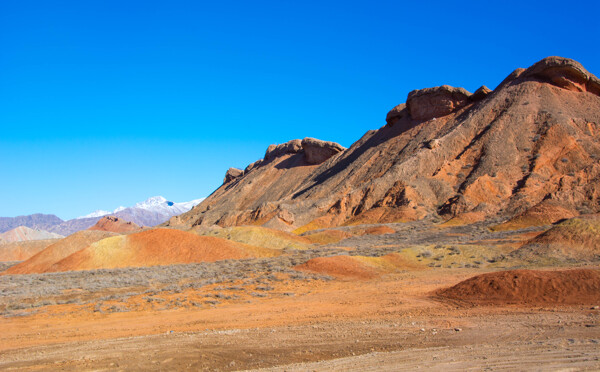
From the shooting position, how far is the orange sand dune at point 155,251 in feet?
106

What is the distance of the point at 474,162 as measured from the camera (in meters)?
55.5

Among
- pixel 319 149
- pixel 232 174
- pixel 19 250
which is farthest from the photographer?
pixel 232 174

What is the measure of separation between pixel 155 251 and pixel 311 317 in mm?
22296

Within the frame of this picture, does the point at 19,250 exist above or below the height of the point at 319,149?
below

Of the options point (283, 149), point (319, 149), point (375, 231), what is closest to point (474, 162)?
point (375, 231)

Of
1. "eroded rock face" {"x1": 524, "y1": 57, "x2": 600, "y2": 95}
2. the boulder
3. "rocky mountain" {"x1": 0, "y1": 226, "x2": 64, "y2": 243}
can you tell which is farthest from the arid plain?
"rocky mountain" {"x1": 0, "y1": 226, "x2": 64, "y2": 243}

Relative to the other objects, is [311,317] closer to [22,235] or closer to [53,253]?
[53,253]

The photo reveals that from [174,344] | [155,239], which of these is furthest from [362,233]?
[174,344]

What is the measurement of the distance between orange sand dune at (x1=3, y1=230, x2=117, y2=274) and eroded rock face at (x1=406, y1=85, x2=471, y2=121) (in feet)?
151

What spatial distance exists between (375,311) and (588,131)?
4984cm

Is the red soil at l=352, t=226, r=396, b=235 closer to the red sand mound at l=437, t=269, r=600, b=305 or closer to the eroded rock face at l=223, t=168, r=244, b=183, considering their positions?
the red sand mound at l=437, t=269, r=600, b=305

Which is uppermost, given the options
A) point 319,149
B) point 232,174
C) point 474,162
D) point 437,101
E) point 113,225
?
point 437,101

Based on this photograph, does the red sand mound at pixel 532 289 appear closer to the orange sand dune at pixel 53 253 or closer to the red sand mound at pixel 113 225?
the orange sand dune at pixel 53 253

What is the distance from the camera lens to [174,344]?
1088 cm
